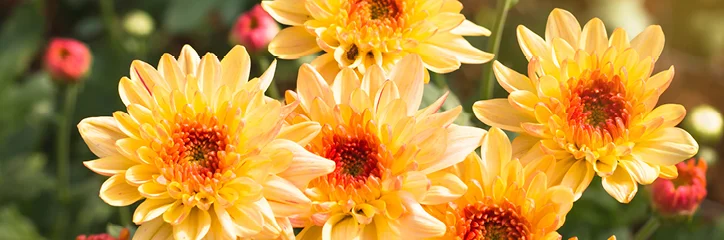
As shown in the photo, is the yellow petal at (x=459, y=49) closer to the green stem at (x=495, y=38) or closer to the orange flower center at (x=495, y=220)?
the green stem at (x=495, y=38)

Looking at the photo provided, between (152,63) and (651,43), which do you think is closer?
(651,43)

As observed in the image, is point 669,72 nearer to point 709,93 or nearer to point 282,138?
point 282,138

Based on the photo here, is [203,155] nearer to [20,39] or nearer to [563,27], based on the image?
[563,27]

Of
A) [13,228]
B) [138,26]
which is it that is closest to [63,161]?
[13,228]

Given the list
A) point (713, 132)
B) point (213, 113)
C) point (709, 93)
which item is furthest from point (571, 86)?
point (709, 93)

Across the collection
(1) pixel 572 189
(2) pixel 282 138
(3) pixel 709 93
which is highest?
(2) pixel 282 138

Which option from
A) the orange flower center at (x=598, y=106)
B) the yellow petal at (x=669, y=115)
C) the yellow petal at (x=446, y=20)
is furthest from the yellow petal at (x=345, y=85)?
the yellow petal at (x=669, y=115)
